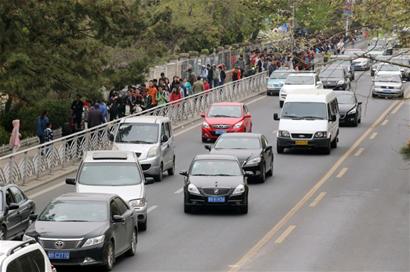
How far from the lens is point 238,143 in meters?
36.0

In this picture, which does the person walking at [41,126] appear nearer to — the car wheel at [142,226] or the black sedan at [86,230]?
the car wheel at [142,226]

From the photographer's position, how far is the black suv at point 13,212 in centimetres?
2386

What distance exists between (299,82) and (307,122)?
18.8 m

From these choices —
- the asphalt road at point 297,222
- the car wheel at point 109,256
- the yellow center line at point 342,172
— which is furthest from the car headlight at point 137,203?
the yellow center line at point 342,172

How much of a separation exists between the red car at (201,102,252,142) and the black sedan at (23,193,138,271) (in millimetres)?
21774

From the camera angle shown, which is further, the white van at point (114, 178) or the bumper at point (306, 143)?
the bumper at point (306, 143)

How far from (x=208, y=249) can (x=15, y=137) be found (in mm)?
12913

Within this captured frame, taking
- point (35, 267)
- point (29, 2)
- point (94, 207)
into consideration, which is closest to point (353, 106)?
point (29, 2)

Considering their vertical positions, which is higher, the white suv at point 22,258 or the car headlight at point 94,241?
the white suv at point 22,258

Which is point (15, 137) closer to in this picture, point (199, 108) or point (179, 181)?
point (179, 181)

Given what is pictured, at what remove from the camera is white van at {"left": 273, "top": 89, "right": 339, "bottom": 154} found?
4181cm

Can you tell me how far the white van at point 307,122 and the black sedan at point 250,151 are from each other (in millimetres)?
5125

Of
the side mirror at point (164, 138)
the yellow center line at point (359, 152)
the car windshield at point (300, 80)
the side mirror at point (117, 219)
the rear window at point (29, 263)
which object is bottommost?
the yellow center line at point (359, 152)

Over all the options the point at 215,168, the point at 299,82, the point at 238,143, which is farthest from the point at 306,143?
the point at 299,82
